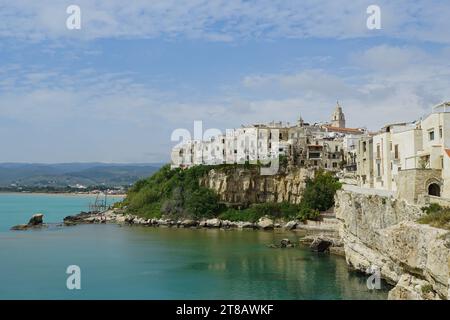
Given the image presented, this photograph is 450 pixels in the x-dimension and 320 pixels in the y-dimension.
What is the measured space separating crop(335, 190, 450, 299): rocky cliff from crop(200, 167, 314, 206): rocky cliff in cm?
2234

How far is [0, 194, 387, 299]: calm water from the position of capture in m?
21.5

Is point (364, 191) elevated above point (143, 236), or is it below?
above

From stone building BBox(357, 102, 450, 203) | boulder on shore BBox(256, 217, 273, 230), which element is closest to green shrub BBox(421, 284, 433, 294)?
stone building BBox(357, 102, 450, 203)

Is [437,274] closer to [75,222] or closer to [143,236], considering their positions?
[143,236]

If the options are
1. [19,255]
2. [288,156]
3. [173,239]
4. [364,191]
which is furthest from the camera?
[288,156]

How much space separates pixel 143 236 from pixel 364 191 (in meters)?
22.8

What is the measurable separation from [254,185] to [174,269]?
2832 cm

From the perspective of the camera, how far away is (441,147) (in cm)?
2138

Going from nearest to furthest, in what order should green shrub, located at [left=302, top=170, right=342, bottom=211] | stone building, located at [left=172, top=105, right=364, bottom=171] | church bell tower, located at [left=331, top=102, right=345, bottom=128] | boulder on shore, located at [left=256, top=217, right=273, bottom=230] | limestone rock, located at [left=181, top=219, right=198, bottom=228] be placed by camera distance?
1. green shrub, located at [left=302, top=170, right=342, bottom=211]
2. boulder on shore, located at [left=256, top=217, right=273, bottom=230]
3. limestone rock, located at [left=181, top=219, right=198, bottom=228]
4. stone building, located at [left=172, top=105, right=364, bottom=171]
5. church bell tower, located at [left=331, top=102, right=345, bottom=128]

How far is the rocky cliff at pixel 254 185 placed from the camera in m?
53.2

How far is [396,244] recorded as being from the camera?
53.5 feet

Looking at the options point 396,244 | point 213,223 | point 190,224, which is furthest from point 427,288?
point 190,224

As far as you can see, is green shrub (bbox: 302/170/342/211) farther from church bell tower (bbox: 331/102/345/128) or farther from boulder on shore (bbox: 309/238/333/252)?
church bell tower (bbox: 331/102/345/128)
